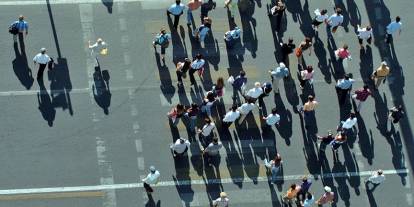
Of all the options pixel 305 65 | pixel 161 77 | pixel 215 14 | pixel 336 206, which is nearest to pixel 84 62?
pixel 161 77

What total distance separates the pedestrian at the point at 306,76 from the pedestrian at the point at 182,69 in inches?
209

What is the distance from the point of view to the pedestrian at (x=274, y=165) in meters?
39.3

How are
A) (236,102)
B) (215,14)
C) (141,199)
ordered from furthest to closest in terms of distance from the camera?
(215,14), (236,102), (141,199)

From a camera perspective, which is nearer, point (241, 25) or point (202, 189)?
point (202, 189)

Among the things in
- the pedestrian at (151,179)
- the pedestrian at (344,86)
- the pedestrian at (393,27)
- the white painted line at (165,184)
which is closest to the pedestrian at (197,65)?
the white painted line at (165,184)

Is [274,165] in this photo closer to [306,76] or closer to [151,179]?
[306,76]

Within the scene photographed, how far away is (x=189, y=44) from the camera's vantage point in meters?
43.8

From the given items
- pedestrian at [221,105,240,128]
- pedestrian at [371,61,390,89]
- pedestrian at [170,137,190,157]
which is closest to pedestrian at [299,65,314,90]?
pedestrian at [371,61,390,89]

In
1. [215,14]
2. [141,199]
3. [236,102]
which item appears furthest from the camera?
[215,14]

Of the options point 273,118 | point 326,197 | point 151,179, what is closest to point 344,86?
point 273,118

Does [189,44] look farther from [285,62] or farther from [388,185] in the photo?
[388,185]

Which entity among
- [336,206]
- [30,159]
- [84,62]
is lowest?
[336,206]

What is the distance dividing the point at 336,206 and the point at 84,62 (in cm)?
1315

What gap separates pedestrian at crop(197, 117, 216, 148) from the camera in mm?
39972
